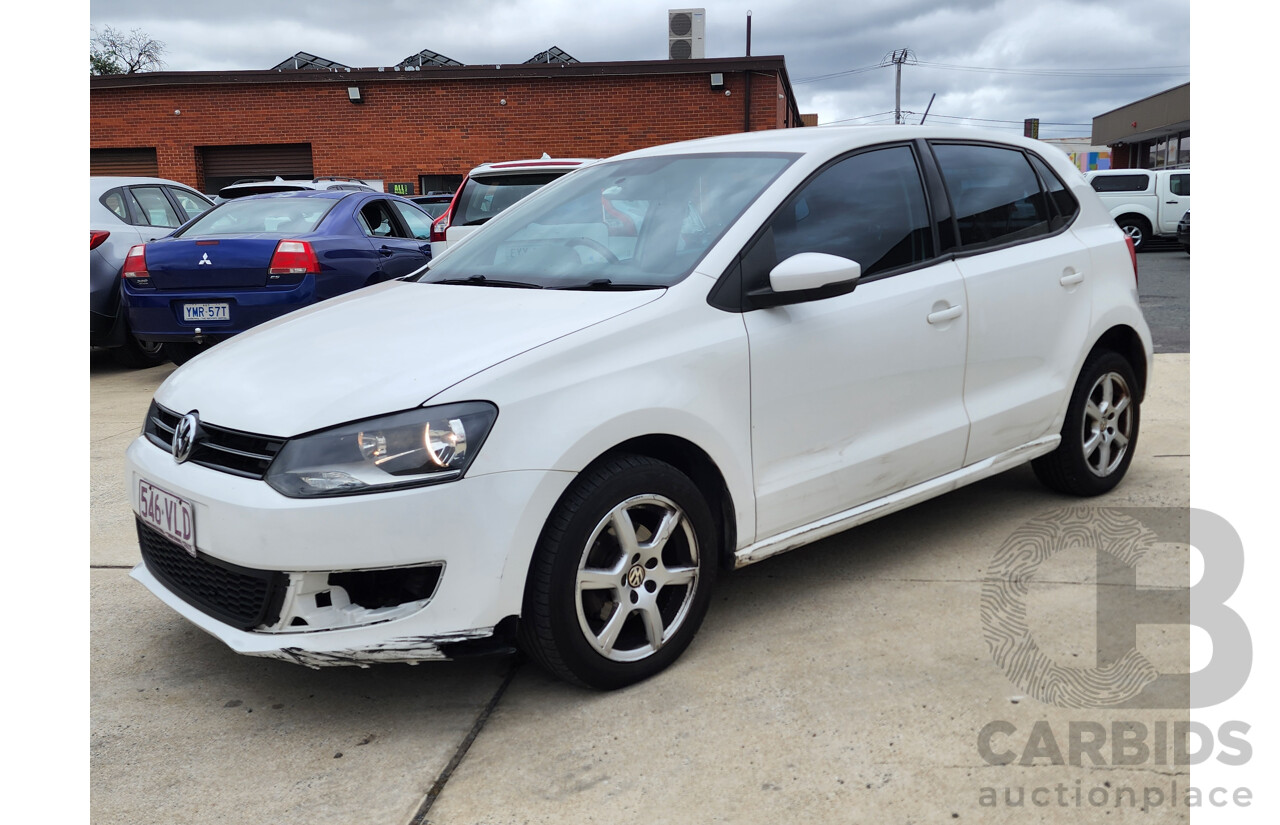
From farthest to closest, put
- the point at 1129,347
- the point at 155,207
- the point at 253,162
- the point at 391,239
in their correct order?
the point at 253,162 < the point at 155,207 < the point at 391,239 < the point at 1129,347

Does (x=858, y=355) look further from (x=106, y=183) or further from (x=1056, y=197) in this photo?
(x=106, y=183)

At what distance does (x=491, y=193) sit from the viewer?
908cm

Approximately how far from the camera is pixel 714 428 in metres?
2.99

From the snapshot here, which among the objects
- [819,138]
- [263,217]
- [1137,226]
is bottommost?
[819,138]

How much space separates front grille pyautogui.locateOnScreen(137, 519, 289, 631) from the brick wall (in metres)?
20.5

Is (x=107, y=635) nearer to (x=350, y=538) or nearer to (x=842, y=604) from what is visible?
(x=350, y=538)

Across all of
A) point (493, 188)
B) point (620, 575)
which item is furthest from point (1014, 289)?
point (493, 188)

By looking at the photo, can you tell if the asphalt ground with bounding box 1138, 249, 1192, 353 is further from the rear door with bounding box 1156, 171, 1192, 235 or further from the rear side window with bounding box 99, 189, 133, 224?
Answer: the rear side window with bounding box 99, 189, 133, 224

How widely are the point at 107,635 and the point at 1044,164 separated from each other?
4088 mm

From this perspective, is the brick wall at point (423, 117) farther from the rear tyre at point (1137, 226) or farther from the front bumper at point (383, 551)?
the front bumper at point (383, 551)

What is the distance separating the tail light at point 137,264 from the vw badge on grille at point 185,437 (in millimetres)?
5165

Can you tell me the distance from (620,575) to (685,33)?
22797 mm

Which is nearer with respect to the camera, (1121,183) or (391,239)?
(391,239)

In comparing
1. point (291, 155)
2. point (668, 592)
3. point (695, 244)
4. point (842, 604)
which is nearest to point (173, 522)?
point (668, 592)
